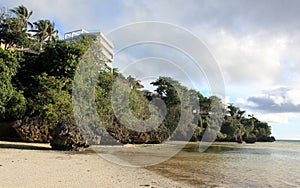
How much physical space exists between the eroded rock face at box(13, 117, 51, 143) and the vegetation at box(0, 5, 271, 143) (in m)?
→ 0.47

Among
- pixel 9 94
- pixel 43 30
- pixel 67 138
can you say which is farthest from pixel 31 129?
pixel 43 30

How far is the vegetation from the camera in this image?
24922 millimetres

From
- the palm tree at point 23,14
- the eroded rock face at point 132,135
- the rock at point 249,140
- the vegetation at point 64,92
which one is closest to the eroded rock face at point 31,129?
the vegetation at point 64,92

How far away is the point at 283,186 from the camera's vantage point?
11578 millimetres

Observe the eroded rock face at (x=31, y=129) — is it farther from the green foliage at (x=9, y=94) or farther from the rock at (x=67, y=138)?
the rock at (x=67, y=138)

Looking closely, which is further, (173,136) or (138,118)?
(173,136)

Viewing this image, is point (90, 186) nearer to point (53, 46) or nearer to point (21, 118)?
point (21, 118)

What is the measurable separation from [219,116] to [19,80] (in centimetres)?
5270

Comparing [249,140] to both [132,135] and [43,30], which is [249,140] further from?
[43,30]

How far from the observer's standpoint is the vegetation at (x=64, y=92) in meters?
24.9

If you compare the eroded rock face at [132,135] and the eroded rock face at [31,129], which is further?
the eroded rock face at [132,135]

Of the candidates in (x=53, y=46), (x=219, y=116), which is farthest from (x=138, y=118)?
(x=219, y=116)

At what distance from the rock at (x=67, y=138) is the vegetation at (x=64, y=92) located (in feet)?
4.21

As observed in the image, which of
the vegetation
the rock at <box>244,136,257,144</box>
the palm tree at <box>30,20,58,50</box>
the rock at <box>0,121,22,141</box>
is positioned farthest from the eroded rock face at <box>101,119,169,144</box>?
the rock at <box>244,136,257,144</box>
